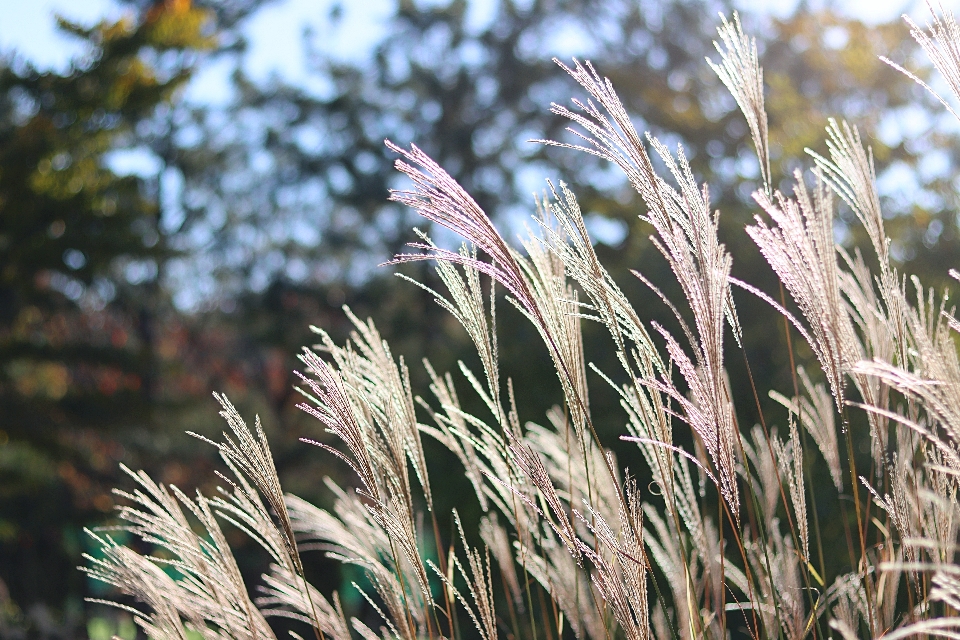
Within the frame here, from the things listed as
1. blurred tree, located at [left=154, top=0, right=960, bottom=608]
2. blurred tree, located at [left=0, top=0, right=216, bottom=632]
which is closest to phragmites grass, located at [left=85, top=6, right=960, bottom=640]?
blurred tree, located at [left=0, top=0, right=216, bottom=632]

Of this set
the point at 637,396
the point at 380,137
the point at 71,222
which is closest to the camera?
the point at 637,396

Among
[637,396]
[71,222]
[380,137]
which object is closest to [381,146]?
[380,137]

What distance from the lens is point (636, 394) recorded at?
115 centimetres

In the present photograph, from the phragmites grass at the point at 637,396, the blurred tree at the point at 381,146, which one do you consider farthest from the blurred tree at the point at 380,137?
the phragmites grass at the point at 637,396

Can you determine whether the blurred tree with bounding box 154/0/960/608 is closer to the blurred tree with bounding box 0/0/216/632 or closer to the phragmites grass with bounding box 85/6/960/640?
the blurred tree with bounding box 0/0/216/632

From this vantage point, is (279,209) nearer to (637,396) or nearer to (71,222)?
(71,222)

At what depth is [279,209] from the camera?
12.1 meters

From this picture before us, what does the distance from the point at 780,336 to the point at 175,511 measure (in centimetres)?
376

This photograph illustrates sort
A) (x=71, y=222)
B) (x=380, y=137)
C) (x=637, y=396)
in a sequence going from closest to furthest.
Answer: (x=637, y=396) → (x=71, y=222) → (x=380, y=137)

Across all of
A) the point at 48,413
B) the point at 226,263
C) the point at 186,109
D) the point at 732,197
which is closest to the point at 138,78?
the point at 48,413

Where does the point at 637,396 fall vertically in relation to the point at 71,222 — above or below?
below

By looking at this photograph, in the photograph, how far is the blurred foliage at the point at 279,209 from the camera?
559cm

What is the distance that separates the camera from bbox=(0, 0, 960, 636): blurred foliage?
220 inches

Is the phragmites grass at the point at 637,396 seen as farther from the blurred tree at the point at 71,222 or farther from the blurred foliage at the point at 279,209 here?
the blurred tree at the point at 71,222
